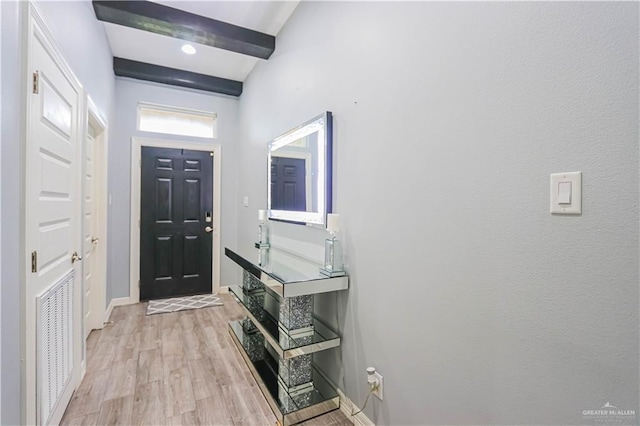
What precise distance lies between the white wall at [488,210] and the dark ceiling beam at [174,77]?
267 centimetres

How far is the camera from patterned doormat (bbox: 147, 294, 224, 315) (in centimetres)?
364

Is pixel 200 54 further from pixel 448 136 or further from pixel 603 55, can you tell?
pixel 603 55

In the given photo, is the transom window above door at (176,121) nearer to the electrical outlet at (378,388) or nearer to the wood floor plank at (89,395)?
the wood floor plank at (89,395)

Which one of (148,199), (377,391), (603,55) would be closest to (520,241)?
(603,55)

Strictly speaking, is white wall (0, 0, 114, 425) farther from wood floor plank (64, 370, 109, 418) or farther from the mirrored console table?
the mirrored console table

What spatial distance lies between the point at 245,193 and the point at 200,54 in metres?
1.69

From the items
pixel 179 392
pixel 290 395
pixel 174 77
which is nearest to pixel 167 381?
pixel 179 392

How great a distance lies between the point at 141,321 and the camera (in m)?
3.29

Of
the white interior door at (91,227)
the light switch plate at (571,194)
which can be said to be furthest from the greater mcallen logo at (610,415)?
the white interior door at (91,227)

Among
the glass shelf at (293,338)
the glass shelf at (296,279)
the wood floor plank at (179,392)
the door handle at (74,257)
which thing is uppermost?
the door handle at (74,257)

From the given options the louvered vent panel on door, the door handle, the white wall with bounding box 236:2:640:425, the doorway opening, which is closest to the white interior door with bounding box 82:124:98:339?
the doorway opening

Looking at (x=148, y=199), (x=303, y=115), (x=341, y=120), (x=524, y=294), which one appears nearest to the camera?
(x=524, y=294)

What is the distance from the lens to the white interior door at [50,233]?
4.36 feet

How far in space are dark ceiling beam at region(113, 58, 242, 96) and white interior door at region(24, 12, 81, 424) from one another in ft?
6.31
